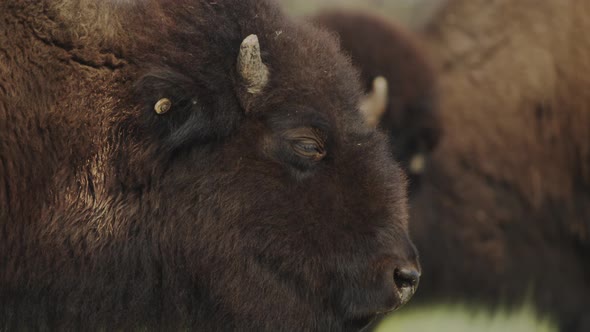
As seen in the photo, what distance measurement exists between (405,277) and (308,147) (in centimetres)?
60

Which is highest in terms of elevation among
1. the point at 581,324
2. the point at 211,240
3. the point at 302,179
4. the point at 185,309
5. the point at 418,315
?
the point at 302,179

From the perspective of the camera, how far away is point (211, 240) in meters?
3.90

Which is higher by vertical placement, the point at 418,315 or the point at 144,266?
the point at 144,266

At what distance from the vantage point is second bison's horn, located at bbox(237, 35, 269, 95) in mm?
3836

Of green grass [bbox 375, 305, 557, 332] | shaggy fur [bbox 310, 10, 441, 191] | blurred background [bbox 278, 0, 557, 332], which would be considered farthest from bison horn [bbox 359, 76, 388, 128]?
green grass [bbox 375, 305, 557, 332]

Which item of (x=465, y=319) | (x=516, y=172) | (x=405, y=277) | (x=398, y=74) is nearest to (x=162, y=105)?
(x=405, y=277)

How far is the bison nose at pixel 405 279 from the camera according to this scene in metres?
3.92

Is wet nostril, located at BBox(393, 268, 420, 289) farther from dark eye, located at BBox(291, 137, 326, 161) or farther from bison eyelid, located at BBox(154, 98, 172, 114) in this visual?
bison eyelid, located at BBox(154, 98, 172, 114)

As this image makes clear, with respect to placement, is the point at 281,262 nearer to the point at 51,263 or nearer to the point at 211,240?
the point at 211,240

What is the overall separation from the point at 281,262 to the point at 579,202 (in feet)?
15.3

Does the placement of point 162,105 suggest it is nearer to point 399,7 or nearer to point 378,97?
point 378,97

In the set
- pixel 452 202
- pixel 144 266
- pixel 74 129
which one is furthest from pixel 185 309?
pixel 452 202

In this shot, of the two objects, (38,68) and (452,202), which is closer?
(38,68)

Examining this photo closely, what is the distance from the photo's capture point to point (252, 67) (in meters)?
3.87
